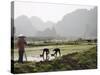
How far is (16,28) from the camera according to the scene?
6.96 ft

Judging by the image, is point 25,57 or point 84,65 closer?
point 25,57

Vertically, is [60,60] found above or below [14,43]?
below

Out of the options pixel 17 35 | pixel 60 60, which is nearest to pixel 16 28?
pixel 17 35

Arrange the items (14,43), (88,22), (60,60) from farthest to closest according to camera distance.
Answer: (88,22), (60,60), (14,43)

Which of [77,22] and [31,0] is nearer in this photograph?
[31,0]

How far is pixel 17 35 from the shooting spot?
212 cm

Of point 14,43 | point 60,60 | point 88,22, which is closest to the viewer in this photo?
point 14,43

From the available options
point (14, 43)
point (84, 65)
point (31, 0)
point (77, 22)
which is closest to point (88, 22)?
point (77, 22)

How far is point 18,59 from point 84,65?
0.73 m

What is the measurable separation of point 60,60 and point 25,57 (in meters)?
0.37

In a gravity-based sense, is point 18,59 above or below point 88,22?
below

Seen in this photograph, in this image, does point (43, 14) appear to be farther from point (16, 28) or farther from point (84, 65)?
point (84, 65)
